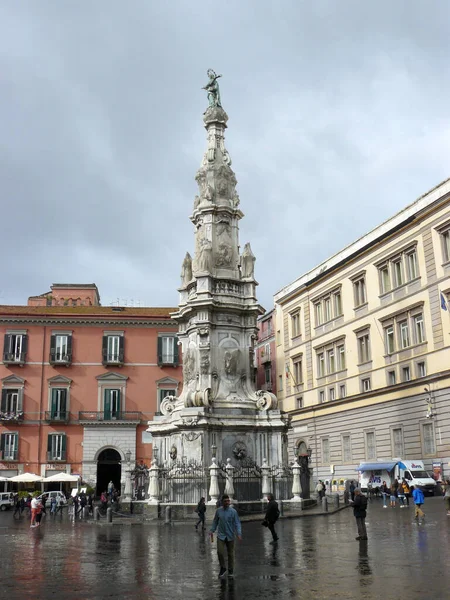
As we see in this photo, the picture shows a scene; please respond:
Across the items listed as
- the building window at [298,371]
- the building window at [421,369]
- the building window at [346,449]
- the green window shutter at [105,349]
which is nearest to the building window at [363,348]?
the building window at [346,449]

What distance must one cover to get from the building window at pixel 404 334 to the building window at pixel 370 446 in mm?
6153

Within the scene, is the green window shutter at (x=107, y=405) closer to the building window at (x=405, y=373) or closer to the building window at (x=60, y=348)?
the building window at (x=60, y=348)

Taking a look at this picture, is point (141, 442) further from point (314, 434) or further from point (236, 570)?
point (236, 570)

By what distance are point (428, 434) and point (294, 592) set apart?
29210 mm

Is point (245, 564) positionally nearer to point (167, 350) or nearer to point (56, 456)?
point (56, 456)

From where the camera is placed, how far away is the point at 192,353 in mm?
28219

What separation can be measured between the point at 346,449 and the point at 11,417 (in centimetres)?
2468

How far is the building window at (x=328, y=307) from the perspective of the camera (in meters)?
48.5

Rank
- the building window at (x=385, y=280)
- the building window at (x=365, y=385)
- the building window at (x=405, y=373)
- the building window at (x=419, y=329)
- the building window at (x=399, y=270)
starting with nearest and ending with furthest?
the building window at (x=419, y=329), the building window at (x=405, y=373), the building window at (x=399, y=270), the building window at (x=385, y=280), the building window at (x=365, y=385)

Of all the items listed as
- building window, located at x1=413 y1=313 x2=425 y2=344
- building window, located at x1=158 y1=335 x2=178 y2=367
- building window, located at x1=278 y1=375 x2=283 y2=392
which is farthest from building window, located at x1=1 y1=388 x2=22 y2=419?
building window, located at x1=413 y1=313 x2=425 y2=344

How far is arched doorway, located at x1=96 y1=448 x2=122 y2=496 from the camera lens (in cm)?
5097

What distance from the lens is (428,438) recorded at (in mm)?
36938

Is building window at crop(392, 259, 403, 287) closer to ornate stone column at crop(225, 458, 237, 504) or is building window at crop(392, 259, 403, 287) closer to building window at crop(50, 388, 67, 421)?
ornate stone column at crop(225, 458, 237, 504)

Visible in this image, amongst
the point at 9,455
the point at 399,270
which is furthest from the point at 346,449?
the point at 9,455
